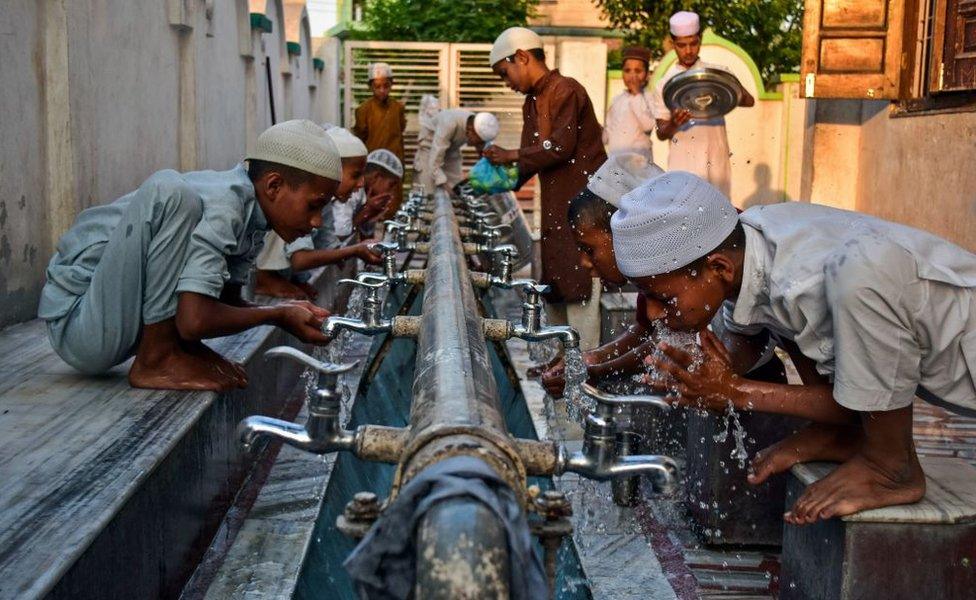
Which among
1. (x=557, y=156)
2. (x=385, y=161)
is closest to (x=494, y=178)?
(x=385, y=161)

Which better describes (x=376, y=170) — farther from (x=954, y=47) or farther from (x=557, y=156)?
(x=954, y=47)

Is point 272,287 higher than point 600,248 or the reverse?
the reverse

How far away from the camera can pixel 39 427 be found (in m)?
3.45

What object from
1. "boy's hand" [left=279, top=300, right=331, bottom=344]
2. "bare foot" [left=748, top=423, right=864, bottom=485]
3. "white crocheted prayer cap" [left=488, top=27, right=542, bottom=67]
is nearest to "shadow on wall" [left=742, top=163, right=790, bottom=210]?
"white crocheted prayer cap" [left=488, top=27, right=542, bottom=67]

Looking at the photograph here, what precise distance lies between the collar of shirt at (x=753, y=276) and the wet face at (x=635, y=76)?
6.98 meters

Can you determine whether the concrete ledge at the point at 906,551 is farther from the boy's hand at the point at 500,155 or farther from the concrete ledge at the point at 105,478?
the boy's hand at the point at 500,155

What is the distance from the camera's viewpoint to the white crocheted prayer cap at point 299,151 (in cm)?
400

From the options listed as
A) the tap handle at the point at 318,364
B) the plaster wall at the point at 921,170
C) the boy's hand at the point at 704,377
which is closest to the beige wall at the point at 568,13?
the plaster wall at the point at 921,170

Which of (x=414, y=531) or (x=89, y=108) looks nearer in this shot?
(x=414, y=531)

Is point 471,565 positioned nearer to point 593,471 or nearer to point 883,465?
point 593,471

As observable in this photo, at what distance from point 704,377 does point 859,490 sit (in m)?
0.46

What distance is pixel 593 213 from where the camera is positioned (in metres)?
4.38

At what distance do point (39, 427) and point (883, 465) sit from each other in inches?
93.1

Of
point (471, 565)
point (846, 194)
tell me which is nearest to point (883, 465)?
point (471, 565)
